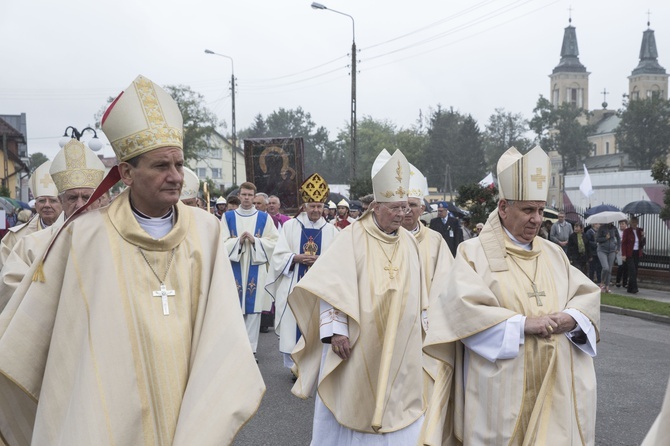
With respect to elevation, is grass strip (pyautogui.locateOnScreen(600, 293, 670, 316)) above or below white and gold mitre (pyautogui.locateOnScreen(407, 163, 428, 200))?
below

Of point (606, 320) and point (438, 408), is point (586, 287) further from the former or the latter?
point (606, 320)

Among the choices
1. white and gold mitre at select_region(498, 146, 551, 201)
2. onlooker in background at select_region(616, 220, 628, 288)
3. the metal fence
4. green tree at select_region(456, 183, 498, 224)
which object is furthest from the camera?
the metal fence

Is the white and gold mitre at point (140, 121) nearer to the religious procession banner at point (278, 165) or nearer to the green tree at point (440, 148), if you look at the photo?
the religious procession banner at point (278, 165)

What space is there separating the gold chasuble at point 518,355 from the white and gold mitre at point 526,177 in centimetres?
21

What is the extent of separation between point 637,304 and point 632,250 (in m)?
3.26

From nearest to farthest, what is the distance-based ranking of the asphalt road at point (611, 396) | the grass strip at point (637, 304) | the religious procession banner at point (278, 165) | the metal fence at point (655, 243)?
the asphalt road at point (611, 396) → the grass strip at point (637, 304) → the religious procession banner at point (278, 165) → the metal fence at point (655, 243)

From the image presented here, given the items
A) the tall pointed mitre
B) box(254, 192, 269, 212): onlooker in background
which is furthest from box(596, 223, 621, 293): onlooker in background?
the tall pointed mitre

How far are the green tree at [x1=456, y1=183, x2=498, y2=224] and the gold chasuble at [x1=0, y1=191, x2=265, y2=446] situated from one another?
1791 centimetres

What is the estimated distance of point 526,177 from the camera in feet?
15.7

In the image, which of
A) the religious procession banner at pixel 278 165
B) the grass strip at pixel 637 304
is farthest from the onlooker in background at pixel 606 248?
the religious procession banner at pixel 278 165

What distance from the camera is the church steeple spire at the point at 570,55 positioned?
439ft

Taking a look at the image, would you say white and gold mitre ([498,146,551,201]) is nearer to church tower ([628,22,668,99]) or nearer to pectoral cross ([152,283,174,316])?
pectoral cross ([152,283,174,316])

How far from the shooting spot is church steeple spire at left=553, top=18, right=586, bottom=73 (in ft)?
439

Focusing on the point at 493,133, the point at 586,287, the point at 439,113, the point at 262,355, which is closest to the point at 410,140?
the point at 439,113
